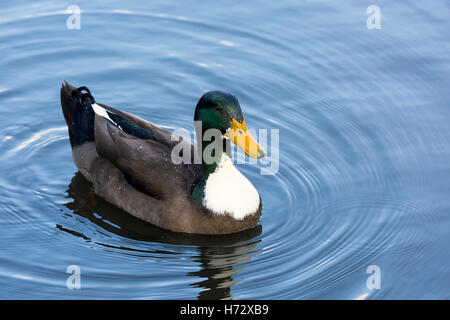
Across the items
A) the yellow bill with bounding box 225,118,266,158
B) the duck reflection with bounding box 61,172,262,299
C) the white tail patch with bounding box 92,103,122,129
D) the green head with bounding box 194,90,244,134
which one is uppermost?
the white tail patch with bounding box 92,103,122,129

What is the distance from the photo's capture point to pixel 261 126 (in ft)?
34.0

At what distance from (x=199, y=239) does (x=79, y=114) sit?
2.15 metres

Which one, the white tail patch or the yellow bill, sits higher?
the white tail patch

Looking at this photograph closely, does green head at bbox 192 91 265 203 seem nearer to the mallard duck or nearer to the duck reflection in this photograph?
the mallard duck

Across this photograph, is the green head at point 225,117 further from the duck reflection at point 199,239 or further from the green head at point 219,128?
the duck reflection at point 199,239

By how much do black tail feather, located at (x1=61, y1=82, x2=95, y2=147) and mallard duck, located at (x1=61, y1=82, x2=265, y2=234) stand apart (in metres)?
0.40

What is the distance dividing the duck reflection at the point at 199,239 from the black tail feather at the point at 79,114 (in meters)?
0.57

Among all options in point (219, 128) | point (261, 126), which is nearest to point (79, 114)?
point (219, 128)

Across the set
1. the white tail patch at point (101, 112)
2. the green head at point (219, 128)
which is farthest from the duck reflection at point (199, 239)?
the white tail patch at point (101, 112)

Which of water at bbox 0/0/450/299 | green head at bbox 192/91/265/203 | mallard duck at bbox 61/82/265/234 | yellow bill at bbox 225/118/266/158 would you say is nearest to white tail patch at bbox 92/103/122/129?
mallard duck at bbox 61/82/265/234

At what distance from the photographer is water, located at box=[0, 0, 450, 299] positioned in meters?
8.19

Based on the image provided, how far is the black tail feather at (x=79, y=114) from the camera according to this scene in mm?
9594

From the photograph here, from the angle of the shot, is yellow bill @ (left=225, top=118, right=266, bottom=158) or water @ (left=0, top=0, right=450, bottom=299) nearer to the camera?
water @ (left=0, top=0, right=450, bottom=299)
